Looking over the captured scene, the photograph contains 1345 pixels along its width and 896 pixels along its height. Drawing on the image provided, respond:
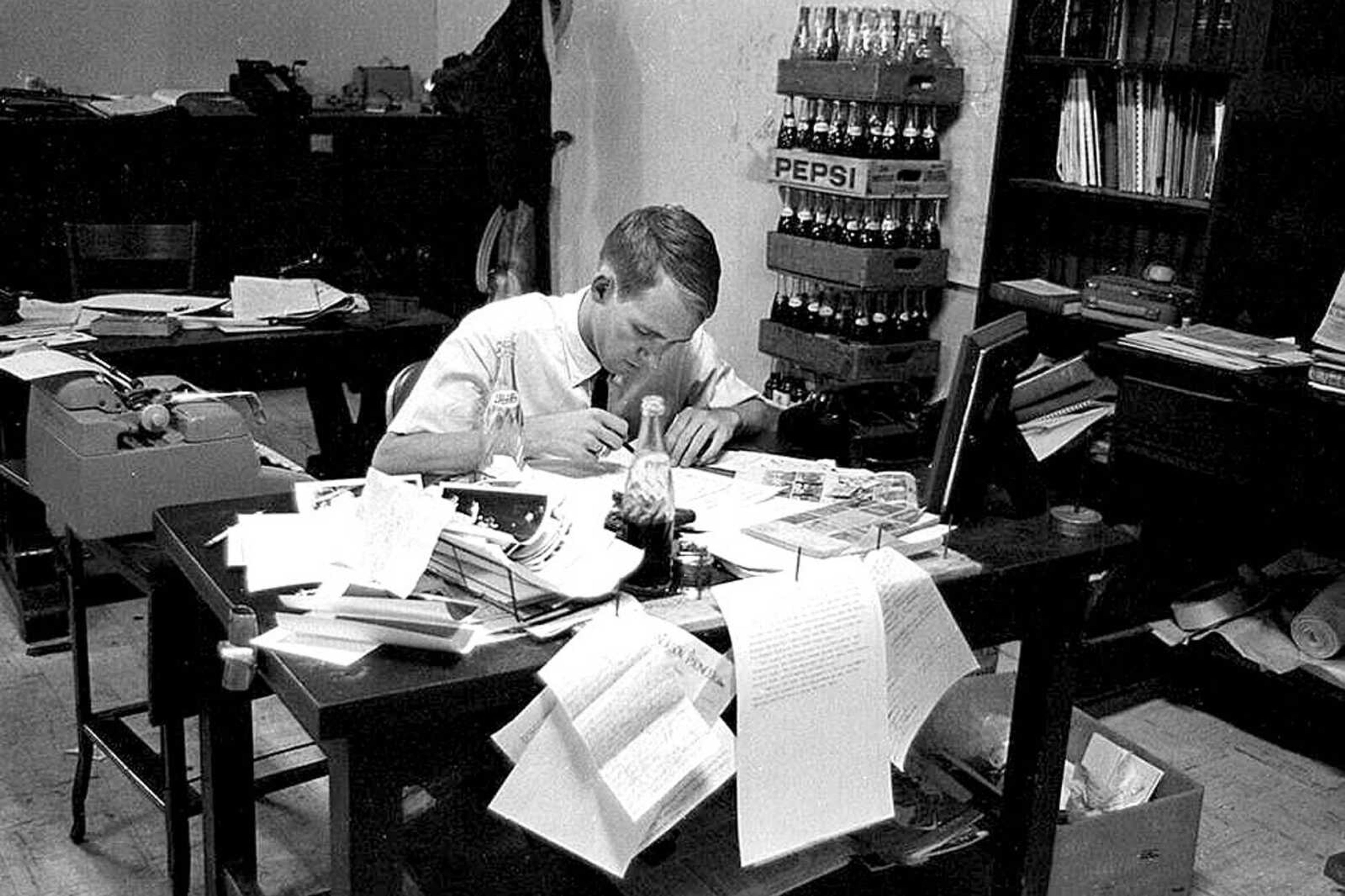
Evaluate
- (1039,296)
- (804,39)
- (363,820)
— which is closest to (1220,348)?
(1039,296)

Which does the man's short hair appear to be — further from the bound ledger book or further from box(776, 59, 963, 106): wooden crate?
box(776, 59, 963, 106): wooden crate

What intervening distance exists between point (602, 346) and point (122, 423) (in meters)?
0.85

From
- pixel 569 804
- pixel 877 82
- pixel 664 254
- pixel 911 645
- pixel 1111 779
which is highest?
pixel 877 82

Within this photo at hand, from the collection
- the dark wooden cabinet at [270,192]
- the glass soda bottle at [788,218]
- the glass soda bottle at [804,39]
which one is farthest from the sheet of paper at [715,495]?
the dark wooden cabinet at [270,192]

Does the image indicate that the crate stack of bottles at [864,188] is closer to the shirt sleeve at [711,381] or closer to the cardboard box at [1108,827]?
the shirt sleeve at [711,381]

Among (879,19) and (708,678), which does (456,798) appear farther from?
(879,19)

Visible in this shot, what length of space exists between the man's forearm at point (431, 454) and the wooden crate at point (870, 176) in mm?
1913

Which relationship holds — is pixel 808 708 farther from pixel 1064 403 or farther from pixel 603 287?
pixel 1064 403

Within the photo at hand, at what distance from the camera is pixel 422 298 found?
19.2 ft

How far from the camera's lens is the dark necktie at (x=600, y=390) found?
248 centimetres

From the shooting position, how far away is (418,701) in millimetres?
1380

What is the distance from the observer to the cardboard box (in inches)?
85.7

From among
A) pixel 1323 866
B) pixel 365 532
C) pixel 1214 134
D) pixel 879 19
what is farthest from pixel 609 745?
pixel 879 19

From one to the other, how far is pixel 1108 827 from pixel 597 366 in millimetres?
1170
